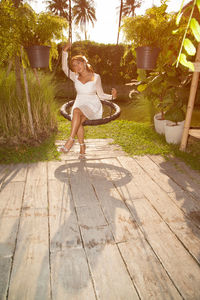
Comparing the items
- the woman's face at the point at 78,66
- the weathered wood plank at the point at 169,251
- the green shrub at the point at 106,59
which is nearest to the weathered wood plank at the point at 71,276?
the weathered wood plank at the point at 169,251

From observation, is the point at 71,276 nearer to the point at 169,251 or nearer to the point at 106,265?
the point at 106,265

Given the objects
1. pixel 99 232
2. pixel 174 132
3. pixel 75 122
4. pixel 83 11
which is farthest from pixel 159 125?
pixel 83 11

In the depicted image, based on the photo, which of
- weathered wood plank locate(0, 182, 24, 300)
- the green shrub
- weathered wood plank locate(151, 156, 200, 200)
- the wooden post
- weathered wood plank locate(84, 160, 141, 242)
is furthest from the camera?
the green shrub

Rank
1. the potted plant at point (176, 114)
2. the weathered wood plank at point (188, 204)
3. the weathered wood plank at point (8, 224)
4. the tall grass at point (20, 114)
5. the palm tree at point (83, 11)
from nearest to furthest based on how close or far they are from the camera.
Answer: the weathered wood plank at point (8, 224)
the weathered wood plank at point (188, 204)
the potted plant at point (176, 114)
the tall grass at point (20, 114)
the palm tree at point (83, 11)

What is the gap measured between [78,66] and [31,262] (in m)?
2.46

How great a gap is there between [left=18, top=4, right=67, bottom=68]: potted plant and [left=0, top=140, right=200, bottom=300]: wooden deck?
1.52m

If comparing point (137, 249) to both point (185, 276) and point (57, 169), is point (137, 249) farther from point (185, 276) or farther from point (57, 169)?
point (57, 169)

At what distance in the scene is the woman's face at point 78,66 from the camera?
3.03 metres

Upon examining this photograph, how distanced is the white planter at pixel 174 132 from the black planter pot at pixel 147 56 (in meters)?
1.04

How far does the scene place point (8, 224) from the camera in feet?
6.05

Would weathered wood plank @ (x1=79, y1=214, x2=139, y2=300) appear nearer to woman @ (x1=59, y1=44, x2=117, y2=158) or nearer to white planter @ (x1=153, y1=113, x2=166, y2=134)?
woman @ (x1=59, y1=44, x2=117, y2=158)

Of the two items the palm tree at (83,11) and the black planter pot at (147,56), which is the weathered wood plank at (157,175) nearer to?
the black planter pot at (147,56)

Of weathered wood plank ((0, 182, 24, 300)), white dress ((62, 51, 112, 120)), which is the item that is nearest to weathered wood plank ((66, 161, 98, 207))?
weathered wood plank ((0, 182, 24, 300))

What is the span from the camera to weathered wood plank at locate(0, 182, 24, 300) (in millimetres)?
1408
